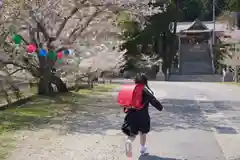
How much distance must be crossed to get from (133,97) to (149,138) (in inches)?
94.4

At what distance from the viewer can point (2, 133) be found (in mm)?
10000

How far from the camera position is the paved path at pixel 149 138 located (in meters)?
7.75

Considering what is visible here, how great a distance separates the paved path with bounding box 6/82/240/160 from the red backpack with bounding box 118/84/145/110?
0.95 metres

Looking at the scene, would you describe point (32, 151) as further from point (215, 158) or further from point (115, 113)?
point (115, 113)

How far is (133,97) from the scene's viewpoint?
7.38 meters

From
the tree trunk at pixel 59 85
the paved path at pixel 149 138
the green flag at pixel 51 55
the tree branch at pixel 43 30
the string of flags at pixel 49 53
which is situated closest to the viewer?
the paved path at pixel 149 138

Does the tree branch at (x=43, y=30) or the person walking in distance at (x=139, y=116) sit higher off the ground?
the tree branch at (x=43, y=30)

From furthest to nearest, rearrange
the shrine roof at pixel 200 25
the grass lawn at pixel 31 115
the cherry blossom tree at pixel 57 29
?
the shrine roof at pixel 200 25 < the cherry blossom tree at pixel 57 29 < the grass lawn at pixel 31 115

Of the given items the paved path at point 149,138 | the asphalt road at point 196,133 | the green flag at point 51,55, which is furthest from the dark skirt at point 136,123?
the green flag at point 51,55

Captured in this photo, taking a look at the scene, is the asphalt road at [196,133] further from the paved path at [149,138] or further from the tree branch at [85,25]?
the tree branch at [85,25]

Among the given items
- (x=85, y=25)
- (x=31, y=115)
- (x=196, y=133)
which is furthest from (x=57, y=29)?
(x=196, y=133)

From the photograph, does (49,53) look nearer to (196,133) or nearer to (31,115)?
(31,115)

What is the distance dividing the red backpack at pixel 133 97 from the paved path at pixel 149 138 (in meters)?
0.95

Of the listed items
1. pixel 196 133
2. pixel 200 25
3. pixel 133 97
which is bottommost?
pixel 196 133
